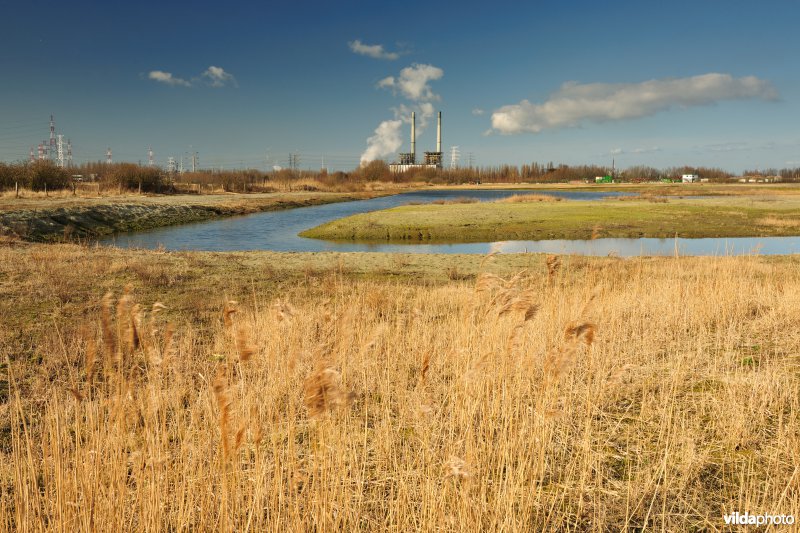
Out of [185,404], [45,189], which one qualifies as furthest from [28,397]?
[45,189]

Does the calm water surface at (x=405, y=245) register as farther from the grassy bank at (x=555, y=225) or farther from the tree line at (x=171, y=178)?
the tree line at (x=171, y=178)

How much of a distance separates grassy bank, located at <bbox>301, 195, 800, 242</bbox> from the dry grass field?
24.7 metres

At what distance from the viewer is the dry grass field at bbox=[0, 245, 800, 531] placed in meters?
3.72

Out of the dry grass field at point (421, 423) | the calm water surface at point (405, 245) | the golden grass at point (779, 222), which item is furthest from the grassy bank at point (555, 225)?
the dry grass field at point (421, 423)

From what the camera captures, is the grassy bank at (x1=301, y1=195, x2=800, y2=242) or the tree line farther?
the tree line

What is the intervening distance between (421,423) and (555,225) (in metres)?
36.0

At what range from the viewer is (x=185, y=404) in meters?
6.63

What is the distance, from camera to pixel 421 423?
4.94 meters

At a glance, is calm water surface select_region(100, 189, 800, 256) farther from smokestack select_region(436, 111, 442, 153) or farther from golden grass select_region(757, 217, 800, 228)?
smokestack select_region(436, 111, 442, 153)

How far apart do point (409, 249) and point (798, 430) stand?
25683 millimetres

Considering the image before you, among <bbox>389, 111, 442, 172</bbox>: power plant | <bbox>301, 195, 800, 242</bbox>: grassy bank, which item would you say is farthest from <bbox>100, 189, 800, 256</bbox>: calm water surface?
<bbox>389, 111, 442, 172</bbox>: power plant

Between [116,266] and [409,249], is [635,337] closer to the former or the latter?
[116,266]

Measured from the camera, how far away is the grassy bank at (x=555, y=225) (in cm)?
3494

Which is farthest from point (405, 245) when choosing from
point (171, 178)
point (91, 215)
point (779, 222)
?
point (171, 178)
